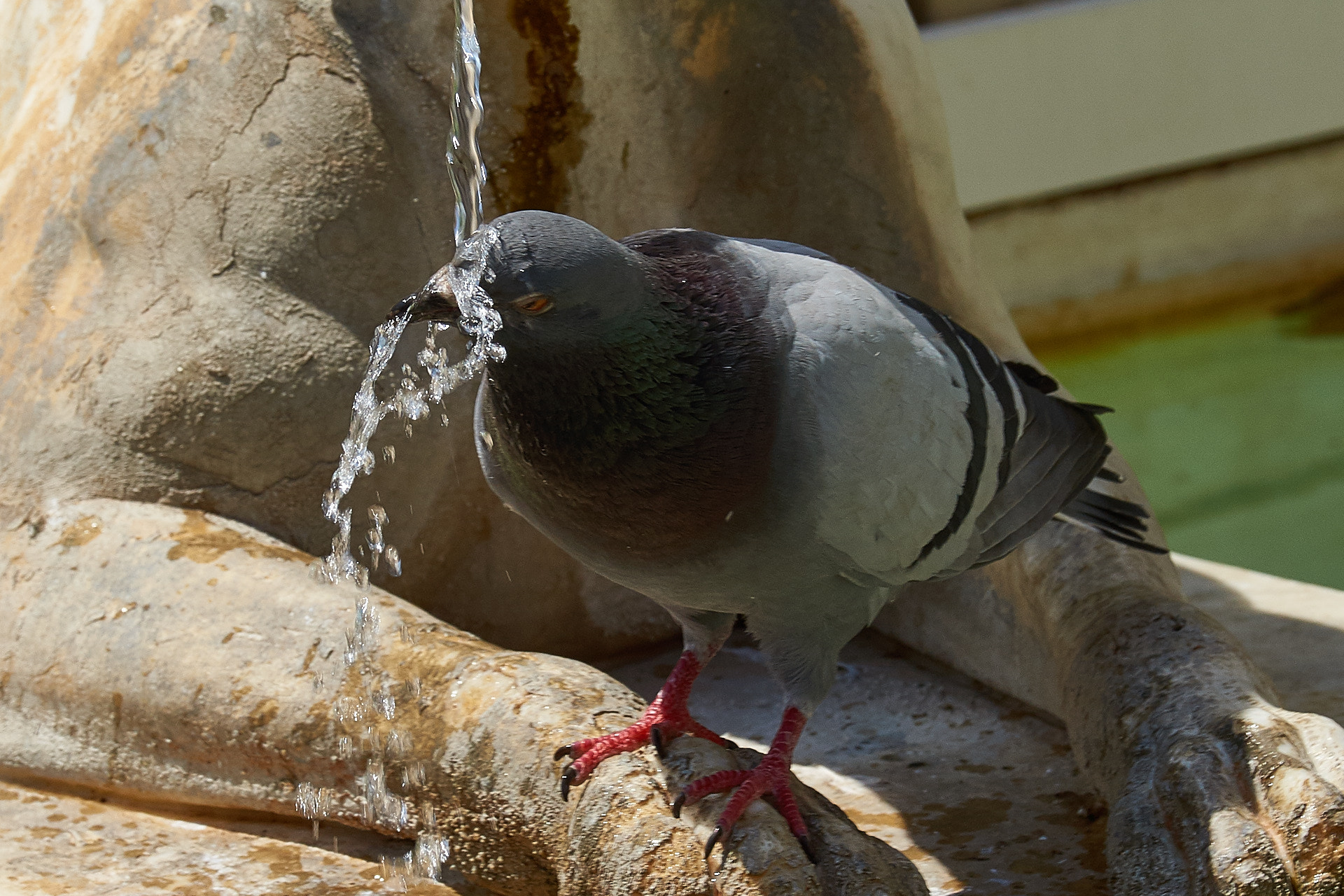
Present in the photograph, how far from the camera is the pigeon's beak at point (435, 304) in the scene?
209 centimetres

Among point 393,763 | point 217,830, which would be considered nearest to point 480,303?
point 393,763

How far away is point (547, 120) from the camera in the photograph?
327 cm

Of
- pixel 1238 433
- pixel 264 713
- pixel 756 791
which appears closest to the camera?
pixel 756 791

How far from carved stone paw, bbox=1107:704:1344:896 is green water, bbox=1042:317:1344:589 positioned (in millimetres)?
3561

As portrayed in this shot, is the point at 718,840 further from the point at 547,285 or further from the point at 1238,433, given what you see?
the point at 1238,433

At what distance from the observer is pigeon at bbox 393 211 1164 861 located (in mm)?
2154

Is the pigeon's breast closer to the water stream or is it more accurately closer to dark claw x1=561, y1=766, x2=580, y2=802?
the water stream

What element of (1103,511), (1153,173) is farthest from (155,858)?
(1153,173)

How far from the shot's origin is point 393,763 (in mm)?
2619

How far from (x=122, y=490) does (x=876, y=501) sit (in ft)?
5.47

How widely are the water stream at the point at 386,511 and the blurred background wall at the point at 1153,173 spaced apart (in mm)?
4906

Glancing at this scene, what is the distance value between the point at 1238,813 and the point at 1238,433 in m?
4.89

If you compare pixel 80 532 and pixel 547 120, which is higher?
pixel 547 120

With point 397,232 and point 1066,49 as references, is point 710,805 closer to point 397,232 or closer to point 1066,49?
point 397,232
